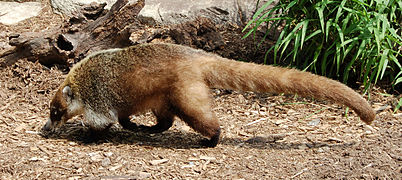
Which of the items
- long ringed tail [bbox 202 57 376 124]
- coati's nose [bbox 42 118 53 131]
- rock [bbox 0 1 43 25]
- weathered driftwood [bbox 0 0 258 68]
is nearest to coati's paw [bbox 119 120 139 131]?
coati's nose [bbox 42 118 53 131]

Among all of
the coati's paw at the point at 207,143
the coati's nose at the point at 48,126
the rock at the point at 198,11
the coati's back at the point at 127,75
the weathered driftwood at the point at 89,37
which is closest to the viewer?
the coati's back at the point at 127,75

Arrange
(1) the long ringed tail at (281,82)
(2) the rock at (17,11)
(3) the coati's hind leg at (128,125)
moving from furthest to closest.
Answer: (2) the rock at (17,11) → (3) the coati's hind leg at (128,125) → (1) the long ringed tail at (281,82)

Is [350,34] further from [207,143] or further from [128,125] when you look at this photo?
[128,125]

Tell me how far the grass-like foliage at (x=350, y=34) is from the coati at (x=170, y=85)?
3.43ft

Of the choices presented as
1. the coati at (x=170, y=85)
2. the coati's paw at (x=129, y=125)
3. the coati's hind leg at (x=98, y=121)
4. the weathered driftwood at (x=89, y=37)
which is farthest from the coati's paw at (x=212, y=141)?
the weathered driftwood at (x=89, y=37)

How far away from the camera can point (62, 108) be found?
4.54 m

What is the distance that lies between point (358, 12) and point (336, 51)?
52 centimetres

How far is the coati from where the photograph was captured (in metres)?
3.90

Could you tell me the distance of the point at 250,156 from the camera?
13.2 feet

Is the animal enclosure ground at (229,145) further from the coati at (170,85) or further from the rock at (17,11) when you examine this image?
the rock at (17,11)

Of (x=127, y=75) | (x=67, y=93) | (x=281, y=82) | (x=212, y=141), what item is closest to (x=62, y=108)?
(x=67, y=93)

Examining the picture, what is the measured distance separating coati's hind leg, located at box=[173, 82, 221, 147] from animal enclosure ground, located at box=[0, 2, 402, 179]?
0.32 m

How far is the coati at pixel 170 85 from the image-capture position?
12.8ft

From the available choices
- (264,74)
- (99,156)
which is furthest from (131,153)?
(264,74)
